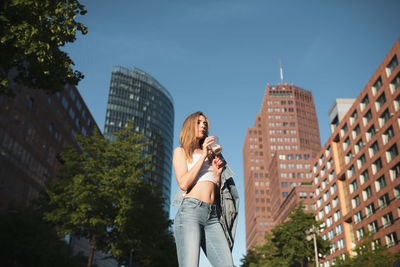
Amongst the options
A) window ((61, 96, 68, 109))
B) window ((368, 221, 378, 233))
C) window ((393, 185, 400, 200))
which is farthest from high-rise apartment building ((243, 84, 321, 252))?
window ((61, 96, 68, 109))

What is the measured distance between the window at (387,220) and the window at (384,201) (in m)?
1.25

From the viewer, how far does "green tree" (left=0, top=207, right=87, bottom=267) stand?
82.4ft

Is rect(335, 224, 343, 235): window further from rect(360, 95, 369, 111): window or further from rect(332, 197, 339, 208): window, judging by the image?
rect(360, 95, 369, 111): window

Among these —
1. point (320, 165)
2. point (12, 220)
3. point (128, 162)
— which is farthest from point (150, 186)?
point (320, 165)

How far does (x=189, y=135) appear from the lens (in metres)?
3.67

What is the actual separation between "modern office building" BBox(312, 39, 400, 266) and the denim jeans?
3898 centimetres

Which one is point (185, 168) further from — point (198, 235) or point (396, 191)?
point (396, 191)

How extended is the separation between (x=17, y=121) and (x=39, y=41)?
33446mm

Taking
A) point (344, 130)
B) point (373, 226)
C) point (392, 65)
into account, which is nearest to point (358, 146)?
point (344, 130)

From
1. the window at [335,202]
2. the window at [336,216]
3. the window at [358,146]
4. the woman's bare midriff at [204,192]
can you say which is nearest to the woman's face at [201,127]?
the woman's bare midriff at [204,192]

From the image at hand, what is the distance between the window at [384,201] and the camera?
4431 centimetres

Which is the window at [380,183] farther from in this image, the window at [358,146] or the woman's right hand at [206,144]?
the woman's right hand at [206,144]

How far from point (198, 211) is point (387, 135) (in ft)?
159

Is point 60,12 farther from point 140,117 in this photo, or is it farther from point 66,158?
point 140,117
